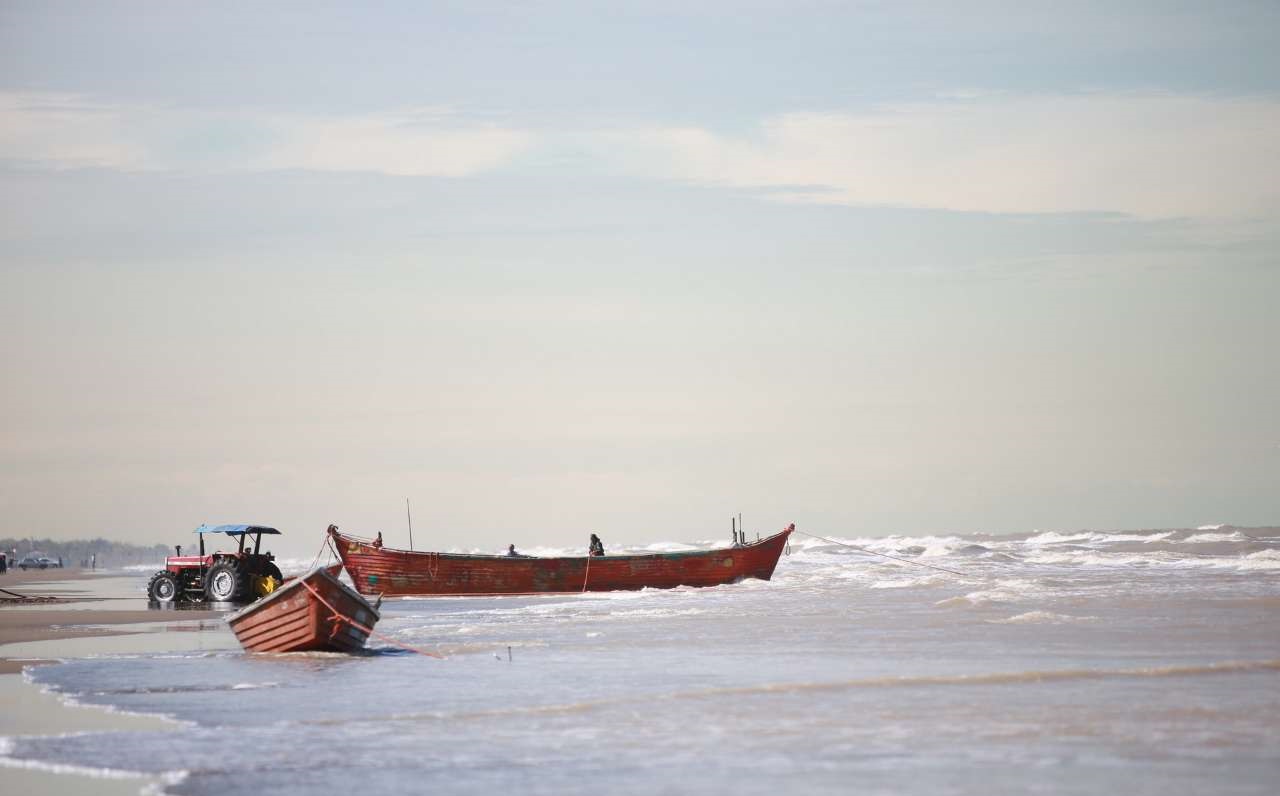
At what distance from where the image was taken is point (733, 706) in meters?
12.6

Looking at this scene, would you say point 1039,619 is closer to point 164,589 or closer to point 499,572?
point 499,572

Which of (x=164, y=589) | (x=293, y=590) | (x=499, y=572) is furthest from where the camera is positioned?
(x=499, y=572)

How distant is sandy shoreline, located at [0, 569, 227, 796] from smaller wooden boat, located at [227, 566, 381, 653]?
213 centimetres

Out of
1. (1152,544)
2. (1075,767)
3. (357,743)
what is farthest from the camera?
(1152,544)

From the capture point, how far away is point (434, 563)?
36.1m

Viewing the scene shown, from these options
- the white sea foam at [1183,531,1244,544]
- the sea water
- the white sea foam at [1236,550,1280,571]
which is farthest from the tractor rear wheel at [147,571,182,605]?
the white sea foam at [1183,531,1244,544]

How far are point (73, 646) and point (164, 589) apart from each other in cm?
1346

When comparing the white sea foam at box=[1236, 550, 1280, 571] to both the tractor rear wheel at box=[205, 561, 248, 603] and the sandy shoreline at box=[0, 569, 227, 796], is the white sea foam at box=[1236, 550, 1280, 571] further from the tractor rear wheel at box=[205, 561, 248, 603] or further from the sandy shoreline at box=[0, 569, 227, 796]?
the sandy shoreline at box=[0, 569, 227, 796]

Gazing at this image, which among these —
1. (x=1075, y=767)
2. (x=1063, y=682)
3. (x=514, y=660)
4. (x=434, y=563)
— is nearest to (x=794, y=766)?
(x=1075, y=767)

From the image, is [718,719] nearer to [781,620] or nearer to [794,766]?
[794,766]

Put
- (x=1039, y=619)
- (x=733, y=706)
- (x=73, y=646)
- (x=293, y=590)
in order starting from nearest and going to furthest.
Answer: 1. (x=733, y=706)
2. (x=293, y=590)
3. (x=73, y=646)
4. (x=1039, y=619)

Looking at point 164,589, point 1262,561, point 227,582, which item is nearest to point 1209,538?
point 1262,561

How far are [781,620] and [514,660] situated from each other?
7220 millimetres

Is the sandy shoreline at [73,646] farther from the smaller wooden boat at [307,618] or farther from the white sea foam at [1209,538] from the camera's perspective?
the white sea foam at [1209,538]
